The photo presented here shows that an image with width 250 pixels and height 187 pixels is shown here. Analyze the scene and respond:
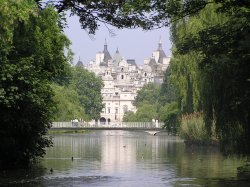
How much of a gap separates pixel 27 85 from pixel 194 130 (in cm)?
2569

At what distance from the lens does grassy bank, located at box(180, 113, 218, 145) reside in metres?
40.5

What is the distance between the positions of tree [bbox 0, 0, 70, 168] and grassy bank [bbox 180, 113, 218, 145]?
19.5 meters

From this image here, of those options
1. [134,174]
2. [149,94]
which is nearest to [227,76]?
[134,174]

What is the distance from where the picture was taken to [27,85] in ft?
58.5

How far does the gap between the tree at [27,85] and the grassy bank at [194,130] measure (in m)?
19.5

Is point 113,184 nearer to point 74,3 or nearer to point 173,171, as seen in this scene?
point 173,171

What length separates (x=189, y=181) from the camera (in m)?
21.0

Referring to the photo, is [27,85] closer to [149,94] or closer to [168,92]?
[168,92]

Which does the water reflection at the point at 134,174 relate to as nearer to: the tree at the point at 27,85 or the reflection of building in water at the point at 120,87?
the tree at the point at 27,85

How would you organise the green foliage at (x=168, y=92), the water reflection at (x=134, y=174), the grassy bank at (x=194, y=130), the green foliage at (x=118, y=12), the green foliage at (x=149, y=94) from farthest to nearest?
the green foliage at (x=149, y=94), the green foliage at (x=168, y=92), the grassy bank at (x=194, y=130), the water reflection at (x=134, y=174), the green foliage at (x=118, y=12)

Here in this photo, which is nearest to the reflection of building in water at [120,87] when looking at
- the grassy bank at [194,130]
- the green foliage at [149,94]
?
the green foliage at [149,94]

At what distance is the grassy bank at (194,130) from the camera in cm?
4054

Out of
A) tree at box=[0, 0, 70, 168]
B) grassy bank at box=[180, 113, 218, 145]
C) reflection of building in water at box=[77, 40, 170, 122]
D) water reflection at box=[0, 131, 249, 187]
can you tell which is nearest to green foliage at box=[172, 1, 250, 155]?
water reflection at box=[0, 131, 249, 187]

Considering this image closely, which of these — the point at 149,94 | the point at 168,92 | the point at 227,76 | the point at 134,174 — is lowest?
the point at 134,174
